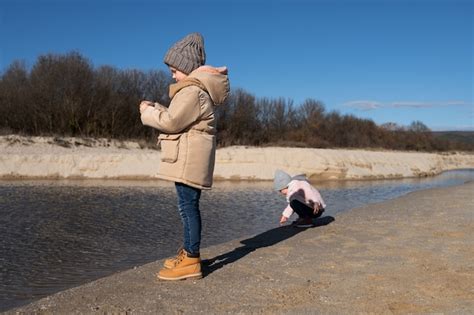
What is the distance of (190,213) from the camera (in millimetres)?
4566

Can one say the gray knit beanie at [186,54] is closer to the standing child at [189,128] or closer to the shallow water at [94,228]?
the standing child at [189,128]

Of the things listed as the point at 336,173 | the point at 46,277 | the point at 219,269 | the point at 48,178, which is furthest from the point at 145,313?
the point at 336,173

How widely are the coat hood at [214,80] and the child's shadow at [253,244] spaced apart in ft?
5.71

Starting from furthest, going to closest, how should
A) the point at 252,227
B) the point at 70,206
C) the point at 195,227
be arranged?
the point at 70,206 → the point at 252,227 → the point at 195,227

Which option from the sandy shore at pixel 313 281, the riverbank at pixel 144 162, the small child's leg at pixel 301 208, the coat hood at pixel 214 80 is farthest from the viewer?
the riverbank at pixel 144 162

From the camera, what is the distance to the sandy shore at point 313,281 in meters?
3.76

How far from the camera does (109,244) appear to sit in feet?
24.2

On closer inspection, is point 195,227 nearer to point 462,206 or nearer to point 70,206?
point 462,206

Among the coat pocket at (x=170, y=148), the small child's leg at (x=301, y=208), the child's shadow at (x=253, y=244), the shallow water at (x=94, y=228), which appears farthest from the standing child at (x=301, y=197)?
the coat pocket at (x=170, y=148)

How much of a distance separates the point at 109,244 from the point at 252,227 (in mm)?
2761

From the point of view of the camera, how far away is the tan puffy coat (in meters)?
4.35

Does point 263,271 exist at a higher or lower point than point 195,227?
lower

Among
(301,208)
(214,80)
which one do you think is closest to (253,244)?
(301,208)

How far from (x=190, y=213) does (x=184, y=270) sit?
20.6 inches
